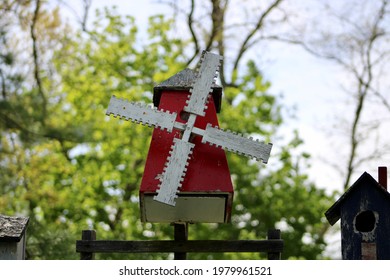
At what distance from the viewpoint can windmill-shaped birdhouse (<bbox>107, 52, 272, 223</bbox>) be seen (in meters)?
7.86

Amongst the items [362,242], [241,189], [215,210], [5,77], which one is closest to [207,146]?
[215,210]

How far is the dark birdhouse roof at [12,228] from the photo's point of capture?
313 inches

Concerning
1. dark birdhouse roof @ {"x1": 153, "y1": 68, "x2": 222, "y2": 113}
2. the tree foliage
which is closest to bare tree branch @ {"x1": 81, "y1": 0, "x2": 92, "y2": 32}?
the tree foliage

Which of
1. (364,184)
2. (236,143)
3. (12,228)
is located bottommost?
(12,228)

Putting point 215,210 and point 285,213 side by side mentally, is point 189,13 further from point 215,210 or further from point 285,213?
point 215,210

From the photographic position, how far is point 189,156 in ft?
26.1

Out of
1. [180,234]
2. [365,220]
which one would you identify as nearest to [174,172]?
[180,234]

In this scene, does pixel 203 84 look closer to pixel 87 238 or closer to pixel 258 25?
pixel 87 238

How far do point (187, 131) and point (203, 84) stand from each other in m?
0.51

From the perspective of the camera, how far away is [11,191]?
17.0 m

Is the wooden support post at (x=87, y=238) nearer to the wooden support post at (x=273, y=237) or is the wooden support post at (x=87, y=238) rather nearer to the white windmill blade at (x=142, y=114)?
the white windmill blade at (x=142, y=114)

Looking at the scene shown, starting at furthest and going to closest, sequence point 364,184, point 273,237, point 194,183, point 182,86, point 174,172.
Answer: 1. point 182,86
2. point 273,237
3. point 194,183
4. point 174,172
5. point 364,184

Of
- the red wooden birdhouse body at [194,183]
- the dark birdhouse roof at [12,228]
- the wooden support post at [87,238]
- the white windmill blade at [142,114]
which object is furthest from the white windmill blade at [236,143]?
the dark birdhouse roof at [12,228]

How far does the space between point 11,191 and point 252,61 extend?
19.7 ft
